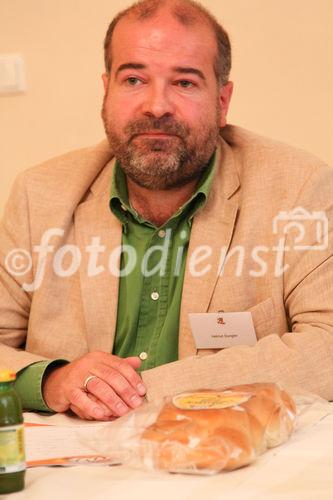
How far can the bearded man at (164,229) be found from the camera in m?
2.09

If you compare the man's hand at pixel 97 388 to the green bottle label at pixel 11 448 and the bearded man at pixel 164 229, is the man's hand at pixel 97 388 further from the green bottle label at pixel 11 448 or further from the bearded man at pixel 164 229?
the green bottle label at pixel 11 448

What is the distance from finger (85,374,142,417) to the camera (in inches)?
68.6

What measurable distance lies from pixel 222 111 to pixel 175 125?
23cm

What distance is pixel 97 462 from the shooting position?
132cm

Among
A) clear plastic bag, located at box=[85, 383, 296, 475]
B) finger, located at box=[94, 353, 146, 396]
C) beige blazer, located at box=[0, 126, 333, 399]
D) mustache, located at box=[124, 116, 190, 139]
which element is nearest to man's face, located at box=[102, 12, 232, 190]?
mustache, located at box=[124, 116, 190, 139]

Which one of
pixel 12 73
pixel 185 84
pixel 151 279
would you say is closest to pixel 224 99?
pixel 185 84

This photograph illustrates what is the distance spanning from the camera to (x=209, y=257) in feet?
7.05

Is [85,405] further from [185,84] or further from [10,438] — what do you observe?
[185,84]

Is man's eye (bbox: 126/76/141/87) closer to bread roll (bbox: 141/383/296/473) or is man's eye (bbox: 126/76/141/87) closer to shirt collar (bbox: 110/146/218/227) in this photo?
shirt collar (bbox: 110/146/218/227)

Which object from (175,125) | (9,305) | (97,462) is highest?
(175,125)

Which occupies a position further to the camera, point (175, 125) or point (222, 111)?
point (222, 111)

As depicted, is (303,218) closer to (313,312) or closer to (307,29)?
(313,312)

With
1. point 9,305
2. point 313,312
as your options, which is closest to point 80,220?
point 9,305

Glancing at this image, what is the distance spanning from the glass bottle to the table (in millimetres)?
25
